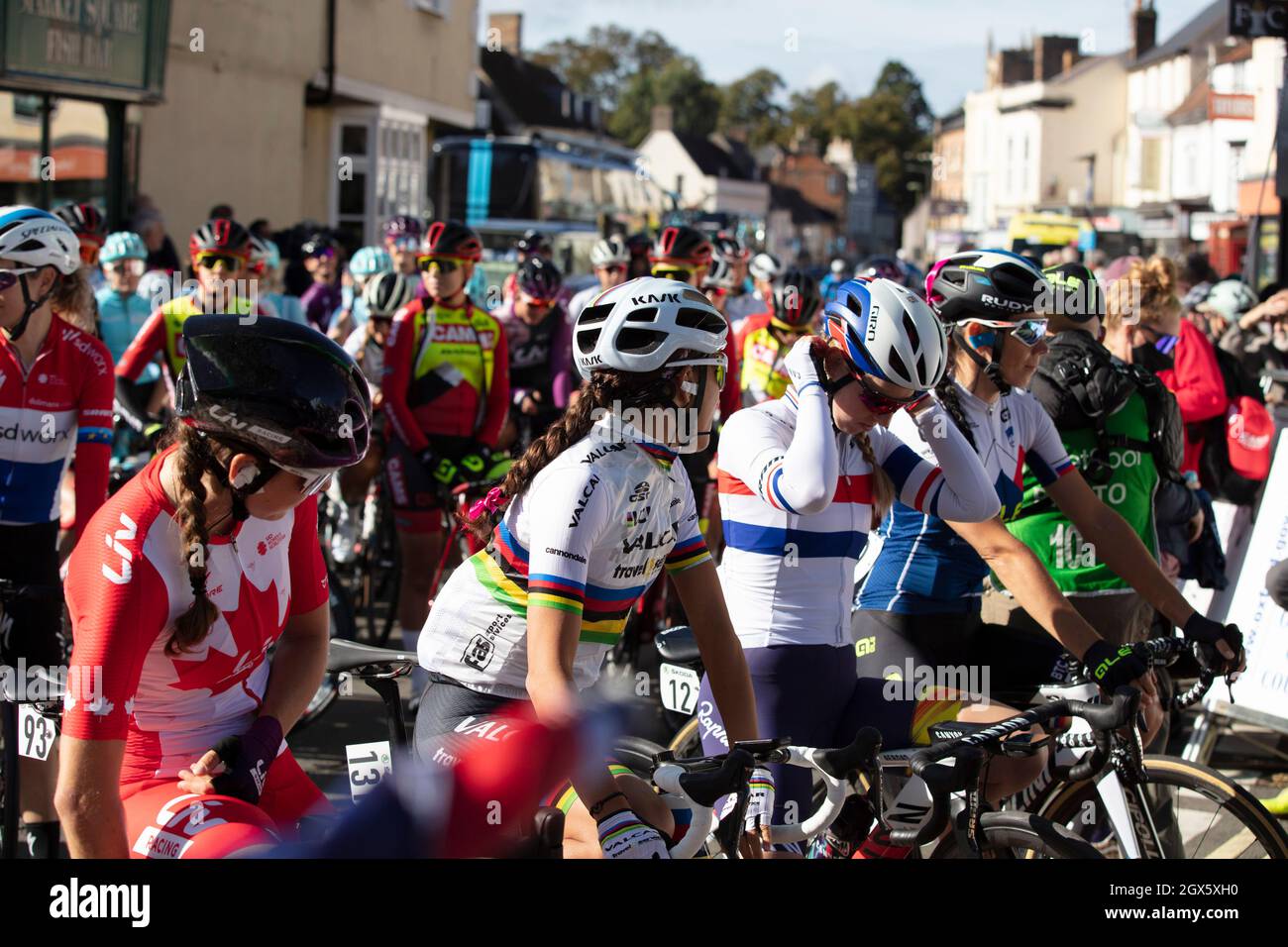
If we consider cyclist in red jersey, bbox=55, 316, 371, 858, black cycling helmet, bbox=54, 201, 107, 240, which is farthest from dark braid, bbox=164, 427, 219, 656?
black cycling helmet, bbox=54, 201, 107, 240

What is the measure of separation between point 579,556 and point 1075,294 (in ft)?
A: 10.8

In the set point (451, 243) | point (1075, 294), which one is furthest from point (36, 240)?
point (1075, 294)

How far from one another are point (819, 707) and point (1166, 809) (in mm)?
1075

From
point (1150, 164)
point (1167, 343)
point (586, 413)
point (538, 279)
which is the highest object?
point (1150, 164)

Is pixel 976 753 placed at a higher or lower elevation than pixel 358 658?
lower

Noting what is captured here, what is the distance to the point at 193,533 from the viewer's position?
2.88 m

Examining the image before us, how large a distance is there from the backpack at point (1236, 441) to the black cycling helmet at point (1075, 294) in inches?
104

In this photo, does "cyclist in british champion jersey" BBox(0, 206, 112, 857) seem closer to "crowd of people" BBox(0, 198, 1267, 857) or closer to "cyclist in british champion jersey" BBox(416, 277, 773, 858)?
"crowd of people" BBox(0, 198, 1267, 857)

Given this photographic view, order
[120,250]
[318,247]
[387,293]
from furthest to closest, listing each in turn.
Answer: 1. [318,247]
2. [120,250]
3. [387,293]

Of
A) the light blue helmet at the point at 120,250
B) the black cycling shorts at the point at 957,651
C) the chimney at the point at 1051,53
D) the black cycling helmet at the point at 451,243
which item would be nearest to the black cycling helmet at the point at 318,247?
the light blue helmet at the point at 120,250

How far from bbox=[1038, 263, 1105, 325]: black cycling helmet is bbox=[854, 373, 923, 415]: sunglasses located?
200cm

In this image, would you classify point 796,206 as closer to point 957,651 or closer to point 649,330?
point 957,651

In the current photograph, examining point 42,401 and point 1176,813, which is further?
point 42,401
